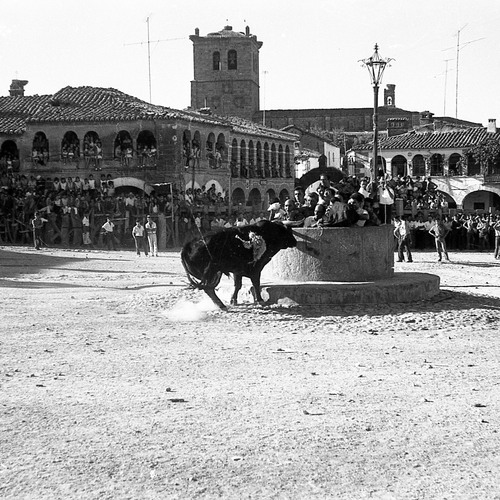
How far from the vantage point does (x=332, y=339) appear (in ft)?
34.7

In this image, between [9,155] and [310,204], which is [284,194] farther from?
[310,204]

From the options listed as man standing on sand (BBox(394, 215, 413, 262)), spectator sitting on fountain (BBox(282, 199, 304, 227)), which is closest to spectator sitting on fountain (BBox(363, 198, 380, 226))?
spectator sitting on fountain (BBox(282, 199, 304, 227))

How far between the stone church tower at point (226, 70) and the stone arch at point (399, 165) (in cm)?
2518

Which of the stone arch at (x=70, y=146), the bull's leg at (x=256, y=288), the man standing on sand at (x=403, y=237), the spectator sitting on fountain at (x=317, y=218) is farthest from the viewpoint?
the stone arch at (x=70, y=146)

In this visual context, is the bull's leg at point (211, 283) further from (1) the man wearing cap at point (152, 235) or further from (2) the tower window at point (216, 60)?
(2) the tower window at point (216, 60)

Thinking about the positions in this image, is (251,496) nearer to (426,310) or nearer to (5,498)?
(5,498)

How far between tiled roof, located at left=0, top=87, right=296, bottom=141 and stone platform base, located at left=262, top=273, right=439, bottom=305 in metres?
28.3

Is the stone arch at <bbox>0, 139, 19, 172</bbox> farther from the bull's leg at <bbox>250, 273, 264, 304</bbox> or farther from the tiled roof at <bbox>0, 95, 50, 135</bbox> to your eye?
the bull's leg at <bbox>250, 273, 264, 304</bbox>

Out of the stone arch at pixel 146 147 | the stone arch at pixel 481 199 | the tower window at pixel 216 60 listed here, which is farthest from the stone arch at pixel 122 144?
the tower window at pixel 216 60

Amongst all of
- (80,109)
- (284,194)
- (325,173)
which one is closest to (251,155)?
(284,194)

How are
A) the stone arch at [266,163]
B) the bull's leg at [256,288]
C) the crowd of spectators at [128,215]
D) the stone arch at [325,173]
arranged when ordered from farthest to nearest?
the stone arch at [266,163] → the crowd of spectators at [128,215] → the stone arch at [325,173] → the bull's leg at [256,288]

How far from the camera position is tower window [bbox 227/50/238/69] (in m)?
79.3

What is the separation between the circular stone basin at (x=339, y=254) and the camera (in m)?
13.4

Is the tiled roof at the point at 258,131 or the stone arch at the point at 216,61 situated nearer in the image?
the tiled roof at the point at 258,131
